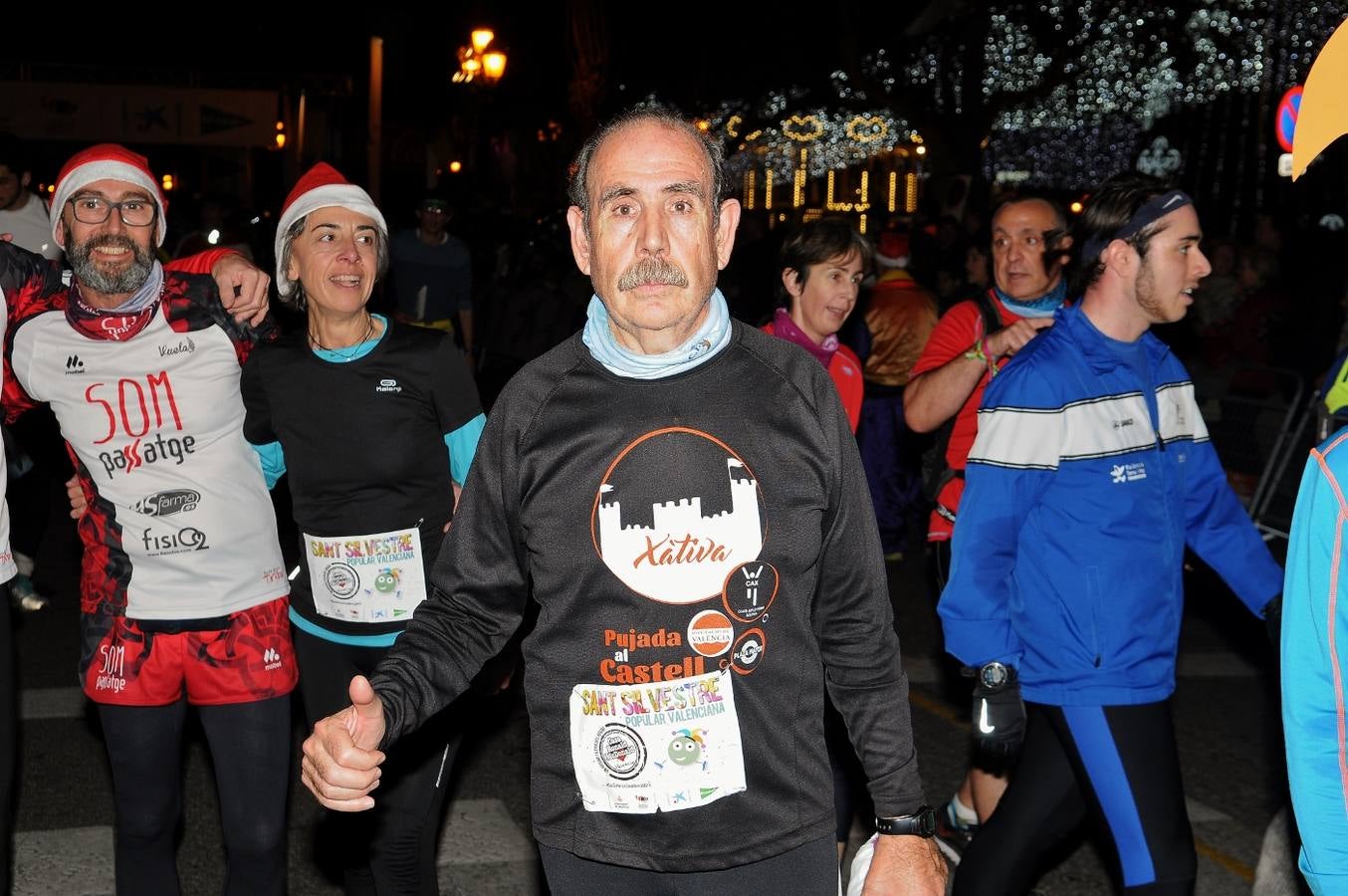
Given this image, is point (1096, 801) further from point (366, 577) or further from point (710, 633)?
point (366, 577)

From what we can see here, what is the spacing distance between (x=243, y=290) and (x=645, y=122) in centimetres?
172

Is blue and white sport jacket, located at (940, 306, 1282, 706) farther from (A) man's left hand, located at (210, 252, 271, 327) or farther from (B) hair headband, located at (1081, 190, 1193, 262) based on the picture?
(A) man's left hand, located at (210, 252, 271, 327)

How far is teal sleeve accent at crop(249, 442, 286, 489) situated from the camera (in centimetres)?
384

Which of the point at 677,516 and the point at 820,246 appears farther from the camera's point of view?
the point at 820,246

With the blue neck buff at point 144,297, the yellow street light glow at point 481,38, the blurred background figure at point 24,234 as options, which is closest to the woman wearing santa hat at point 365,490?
the blue neck buff at point 144,297

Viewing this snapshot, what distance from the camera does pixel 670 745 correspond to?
244cm

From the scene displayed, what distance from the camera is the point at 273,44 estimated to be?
3788 centimetres

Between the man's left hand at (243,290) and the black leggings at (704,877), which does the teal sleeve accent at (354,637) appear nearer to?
the man's left hand at (243,290)

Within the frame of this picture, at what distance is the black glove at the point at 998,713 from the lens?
137 inches

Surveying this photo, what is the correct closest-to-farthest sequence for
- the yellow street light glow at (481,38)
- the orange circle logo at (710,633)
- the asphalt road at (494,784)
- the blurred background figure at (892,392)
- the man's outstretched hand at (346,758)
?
the man's outstretched hand at (346,758) → the orange circle logo at (710,633) → the asphalt road at (494,784) → the blurred background figure at (892,392) → the yellow street light glow at (481,38)

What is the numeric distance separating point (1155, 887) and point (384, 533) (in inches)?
83.4

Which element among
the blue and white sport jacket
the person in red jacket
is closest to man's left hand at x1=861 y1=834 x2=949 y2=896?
the blue and white sport jacket

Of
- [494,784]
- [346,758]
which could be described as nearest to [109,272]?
[346,758]

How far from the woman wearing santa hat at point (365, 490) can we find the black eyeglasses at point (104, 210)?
1.55 feet
